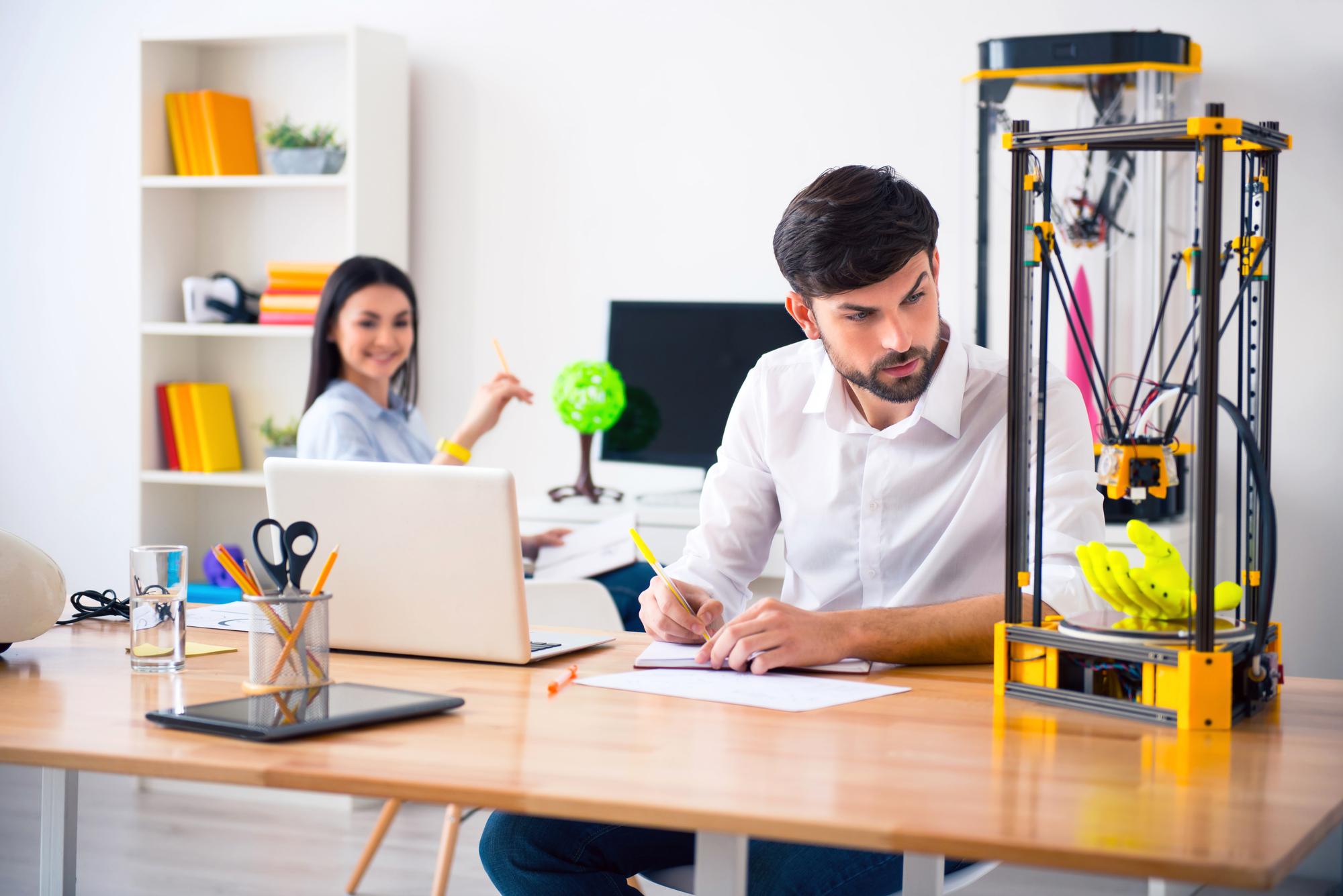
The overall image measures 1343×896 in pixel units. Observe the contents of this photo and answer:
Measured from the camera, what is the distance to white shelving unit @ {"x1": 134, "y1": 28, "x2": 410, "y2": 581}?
4086 mm

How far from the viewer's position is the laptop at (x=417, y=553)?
1637 mm

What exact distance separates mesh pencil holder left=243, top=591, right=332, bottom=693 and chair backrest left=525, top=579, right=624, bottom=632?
1.24 metres

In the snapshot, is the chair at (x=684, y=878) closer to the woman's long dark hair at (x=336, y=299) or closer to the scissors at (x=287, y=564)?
the scissors at (x=287, y=564)

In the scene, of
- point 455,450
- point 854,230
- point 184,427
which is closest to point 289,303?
point 184,427

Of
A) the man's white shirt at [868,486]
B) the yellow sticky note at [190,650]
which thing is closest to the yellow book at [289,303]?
the man's white shirt at [868,486]

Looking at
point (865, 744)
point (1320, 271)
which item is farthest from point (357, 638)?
point (1320, 271)

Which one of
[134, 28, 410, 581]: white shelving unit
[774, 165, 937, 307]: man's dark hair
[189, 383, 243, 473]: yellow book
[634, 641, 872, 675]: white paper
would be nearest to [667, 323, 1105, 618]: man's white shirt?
[774, 165, 937, 307]: man's dark hair

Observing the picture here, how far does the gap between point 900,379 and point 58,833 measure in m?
1.24

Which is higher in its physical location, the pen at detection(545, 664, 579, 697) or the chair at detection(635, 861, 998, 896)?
the pen at detection(545, 664, 579, 697)

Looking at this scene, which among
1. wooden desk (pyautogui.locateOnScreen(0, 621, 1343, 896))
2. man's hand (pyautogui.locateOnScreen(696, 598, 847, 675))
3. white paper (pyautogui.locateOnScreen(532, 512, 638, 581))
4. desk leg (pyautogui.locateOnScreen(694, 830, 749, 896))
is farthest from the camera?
white paper (pyautogui.locateOnScreen(532, 512, 638, 581))

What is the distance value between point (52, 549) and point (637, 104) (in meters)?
2.44

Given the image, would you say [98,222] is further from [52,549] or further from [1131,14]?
[1131,14]

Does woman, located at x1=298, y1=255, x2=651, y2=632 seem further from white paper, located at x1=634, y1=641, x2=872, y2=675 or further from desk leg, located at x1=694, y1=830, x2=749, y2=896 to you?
desk leg, located at x1=694, y1=830, x2=749, y2=896

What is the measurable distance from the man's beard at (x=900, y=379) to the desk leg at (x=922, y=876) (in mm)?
722
